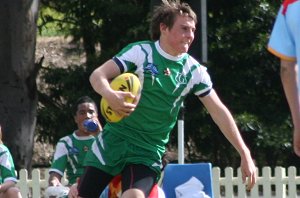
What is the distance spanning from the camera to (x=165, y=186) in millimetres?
8898

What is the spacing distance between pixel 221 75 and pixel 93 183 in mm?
9557

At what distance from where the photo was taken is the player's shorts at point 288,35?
5.00 metres

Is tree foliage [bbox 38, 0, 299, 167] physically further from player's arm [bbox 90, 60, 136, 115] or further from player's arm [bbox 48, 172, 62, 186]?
player's arm [bbox 90, 60, 136, 115]

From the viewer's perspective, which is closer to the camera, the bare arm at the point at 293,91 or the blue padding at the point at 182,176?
the bare arm at the point at 293,91

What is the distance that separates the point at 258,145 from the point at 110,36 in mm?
2979

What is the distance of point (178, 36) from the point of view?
7.24m

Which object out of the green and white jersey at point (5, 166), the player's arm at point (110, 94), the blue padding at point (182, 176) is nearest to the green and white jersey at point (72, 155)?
the green and white jersey at point (5, 166)

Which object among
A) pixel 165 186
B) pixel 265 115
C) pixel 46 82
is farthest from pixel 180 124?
pixel 46 82

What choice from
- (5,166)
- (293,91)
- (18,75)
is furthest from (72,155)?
(18,75)

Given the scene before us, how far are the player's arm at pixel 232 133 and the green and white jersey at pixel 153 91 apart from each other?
9.5 inches

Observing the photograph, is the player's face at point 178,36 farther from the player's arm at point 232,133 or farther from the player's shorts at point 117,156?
the player's shorts at point 117,156

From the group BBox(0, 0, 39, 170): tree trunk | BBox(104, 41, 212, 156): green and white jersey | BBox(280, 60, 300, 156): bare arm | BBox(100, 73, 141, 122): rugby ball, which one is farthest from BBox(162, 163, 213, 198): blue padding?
BBox(0, 0, 39, 170): tree trunk

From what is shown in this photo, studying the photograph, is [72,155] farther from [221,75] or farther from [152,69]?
[221,75]

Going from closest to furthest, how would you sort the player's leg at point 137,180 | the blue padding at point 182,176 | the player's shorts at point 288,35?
1. the player's shorts at point 288,35
2. the player's leg at point 137,180
3. the blue padding at point 182,176
